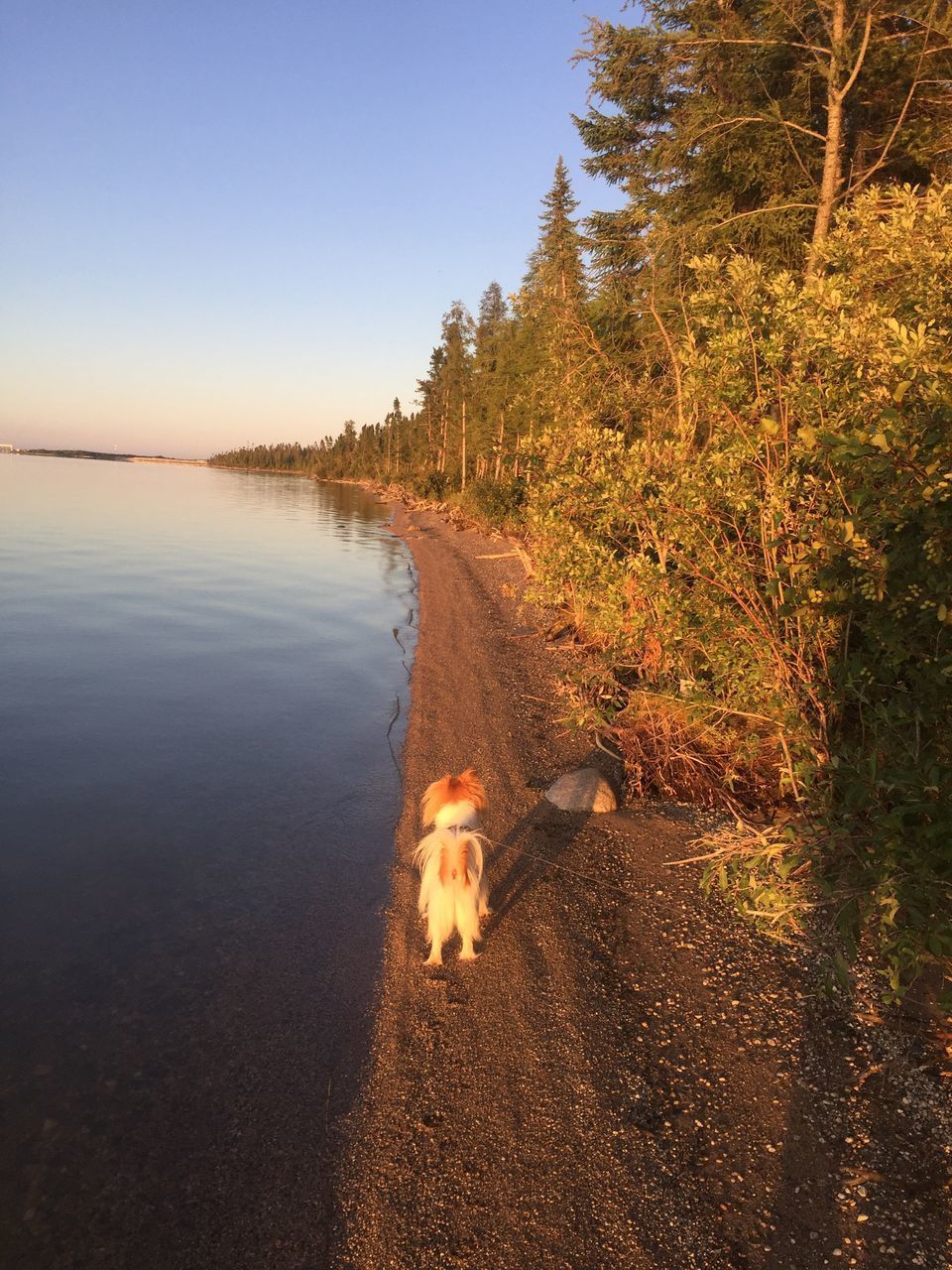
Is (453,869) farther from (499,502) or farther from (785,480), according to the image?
(499,502)

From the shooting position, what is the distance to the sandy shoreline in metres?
3.56

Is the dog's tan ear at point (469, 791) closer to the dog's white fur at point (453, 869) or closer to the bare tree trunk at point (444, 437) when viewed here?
the dog's white fur at point (453, 869)

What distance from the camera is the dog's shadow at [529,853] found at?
6.78 metres

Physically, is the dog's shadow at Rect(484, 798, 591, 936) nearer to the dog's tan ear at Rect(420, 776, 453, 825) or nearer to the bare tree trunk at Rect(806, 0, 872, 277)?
the dog's tan ear at Rect(420, 776, 453, 825)

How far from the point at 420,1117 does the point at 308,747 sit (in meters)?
6.92

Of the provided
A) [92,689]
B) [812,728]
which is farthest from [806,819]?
[92,689]

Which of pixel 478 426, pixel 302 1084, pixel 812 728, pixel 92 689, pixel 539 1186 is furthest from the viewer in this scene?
pixel 478 426

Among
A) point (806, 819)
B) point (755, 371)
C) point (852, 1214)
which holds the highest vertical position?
point (755, 371)

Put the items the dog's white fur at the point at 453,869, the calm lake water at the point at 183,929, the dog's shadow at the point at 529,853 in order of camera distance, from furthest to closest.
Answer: the dog's shadow at the point at 529,853, the dog's white fur at the point at 453,869, the calm lake water at the point at 183,929

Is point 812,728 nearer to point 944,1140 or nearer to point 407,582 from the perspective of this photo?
point 944,1140

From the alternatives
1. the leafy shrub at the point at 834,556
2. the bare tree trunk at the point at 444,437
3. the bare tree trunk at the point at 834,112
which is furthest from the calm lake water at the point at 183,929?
the bare tree trunk at the point at 444,437

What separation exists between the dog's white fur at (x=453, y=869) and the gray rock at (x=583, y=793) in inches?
109

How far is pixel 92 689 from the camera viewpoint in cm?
1269

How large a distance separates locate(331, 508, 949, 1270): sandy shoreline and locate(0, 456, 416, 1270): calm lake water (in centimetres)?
46
